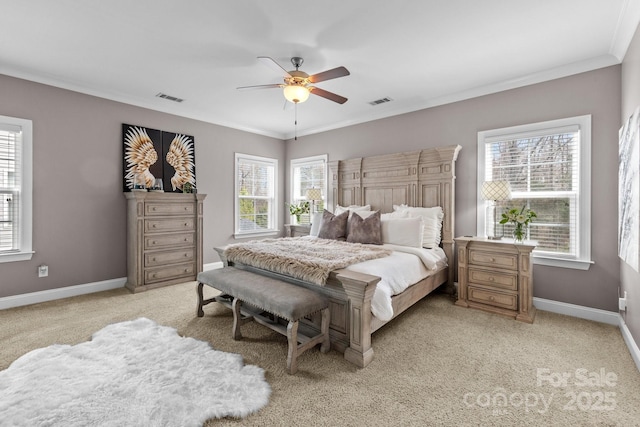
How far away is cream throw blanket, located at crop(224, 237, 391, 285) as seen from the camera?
2.46 meters

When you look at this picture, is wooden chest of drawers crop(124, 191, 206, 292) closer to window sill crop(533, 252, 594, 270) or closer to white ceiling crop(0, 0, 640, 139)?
white ceiling crop(0, 0, 640, 139)

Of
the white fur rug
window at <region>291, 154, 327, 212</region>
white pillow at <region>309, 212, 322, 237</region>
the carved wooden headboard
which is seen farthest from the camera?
window at <region>291, 154, 327, 212</region>

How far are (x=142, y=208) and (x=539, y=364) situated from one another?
4.51 metres

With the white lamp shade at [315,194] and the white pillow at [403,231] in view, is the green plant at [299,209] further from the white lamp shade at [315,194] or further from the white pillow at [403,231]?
the white pillow at [403,231]

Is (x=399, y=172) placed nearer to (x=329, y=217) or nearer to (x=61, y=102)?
(x=329, y=217)

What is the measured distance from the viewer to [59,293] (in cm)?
366

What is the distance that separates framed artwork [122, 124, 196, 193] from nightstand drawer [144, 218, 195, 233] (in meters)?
0.48

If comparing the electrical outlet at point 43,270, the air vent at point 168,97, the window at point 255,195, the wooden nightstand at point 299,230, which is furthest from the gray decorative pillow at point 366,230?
the electrical outlet at point 43,270

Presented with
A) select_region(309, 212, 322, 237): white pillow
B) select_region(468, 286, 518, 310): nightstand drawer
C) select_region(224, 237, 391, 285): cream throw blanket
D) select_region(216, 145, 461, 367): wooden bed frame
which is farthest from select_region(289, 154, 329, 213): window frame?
select_region(468, 286, 518, 310): nightstand drawer

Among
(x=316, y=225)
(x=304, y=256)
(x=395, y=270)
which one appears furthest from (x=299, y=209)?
(x=395, y=270)

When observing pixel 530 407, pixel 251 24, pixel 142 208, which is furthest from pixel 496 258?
pixel 142 208

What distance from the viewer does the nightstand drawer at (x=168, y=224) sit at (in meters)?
4.02

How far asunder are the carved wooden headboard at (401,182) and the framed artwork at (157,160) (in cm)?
236

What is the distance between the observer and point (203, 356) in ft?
7.38
